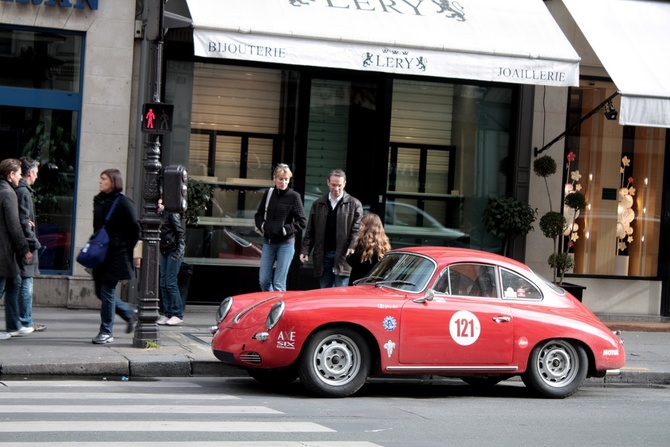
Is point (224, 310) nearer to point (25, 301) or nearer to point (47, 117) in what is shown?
point (25, 301)

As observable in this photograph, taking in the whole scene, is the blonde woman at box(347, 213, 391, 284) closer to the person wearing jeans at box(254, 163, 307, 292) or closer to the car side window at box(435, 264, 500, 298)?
the person wearing jeans at box(254, 163, 307, 292)

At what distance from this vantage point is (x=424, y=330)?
970cm

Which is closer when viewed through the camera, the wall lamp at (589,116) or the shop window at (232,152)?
the wall lamp at (589,116)

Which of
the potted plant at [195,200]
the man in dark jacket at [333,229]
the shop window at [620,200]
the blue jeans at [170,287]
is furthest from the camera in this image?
the shop window at [620,200]

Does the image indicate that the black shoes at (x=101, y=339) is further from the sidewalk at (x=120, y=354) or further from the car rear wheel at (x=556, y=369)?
the car rear wheel at (x=556, y=369)

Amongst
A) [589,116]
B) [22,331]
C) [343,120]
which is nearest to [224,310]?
[22,331]

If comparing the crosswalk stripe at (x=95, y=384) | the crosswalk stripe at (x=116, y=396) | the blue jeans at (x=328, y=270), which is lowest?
the crosswalk stripe at (x=95, y=384)

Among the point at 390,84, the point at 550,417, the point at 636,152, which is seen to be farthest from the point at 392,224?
the point at 550,417

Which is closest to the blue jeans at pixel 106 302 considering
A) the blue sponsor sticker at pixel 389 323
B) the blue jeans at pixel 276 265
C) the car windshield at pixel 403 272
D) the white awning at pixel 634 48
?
the blue jeans at pixel 276 265

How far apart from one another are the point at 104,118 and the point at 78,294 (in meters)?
2.44

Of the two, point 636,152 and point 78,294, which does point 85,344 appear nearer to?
point 78,294

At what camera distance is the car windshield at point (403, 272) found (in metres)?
10.1

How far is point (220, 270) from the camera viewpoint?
15.3 meters

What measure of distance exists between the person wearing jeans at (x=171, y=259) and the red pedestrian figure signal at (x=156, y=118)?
190 cm
